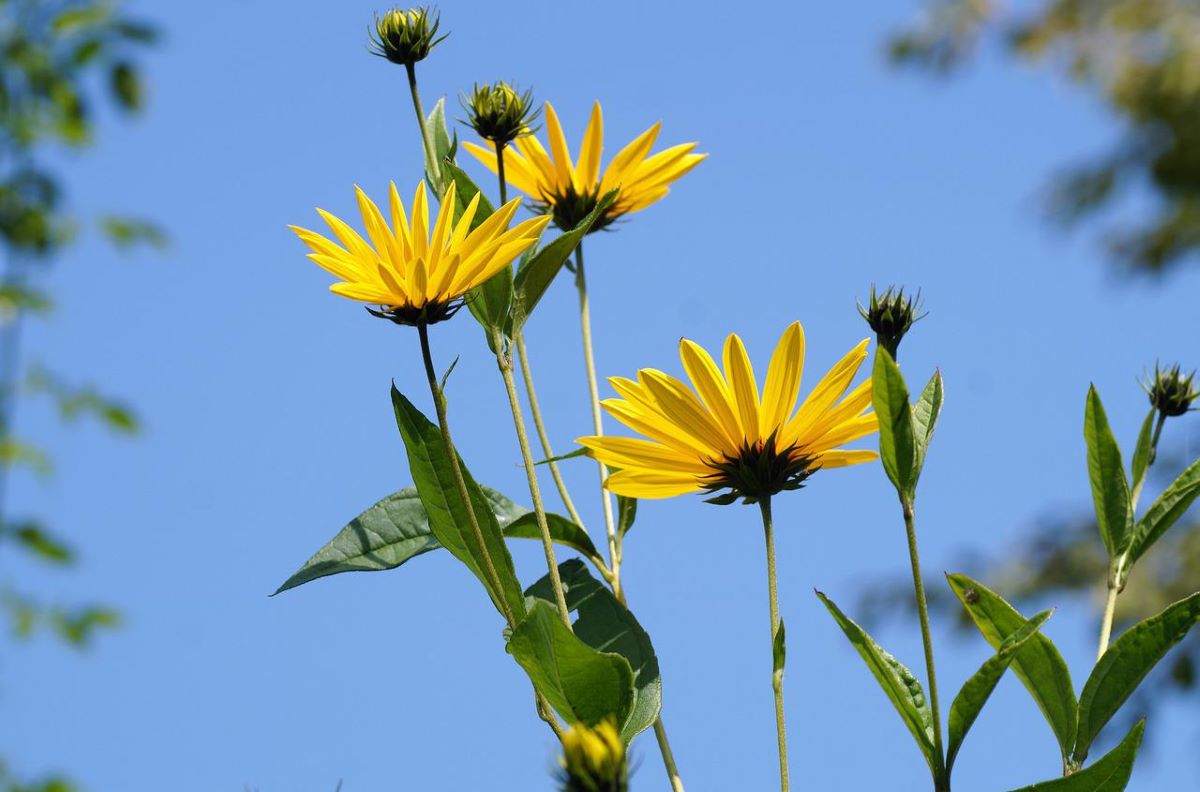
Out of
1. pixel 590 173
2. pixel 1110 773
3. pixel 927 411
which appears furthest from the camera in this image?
pixel 590 173

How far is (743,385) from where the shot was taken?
621 mm

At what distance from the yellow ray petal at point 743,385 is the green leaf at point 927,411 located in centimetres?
7

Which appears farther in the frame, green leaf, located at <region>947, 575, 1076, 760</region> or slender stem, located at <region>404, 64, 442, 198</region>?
slender stem, located at <region>404, 64, 442, 198</region>

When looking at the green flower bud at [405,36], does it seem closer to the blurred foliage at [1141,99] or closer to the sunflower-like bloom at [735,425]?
the sunflower-like bloom at [735,425]

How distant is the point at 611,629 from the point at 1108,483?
0.24m

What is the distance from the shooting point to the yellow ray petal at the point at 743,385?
61cm

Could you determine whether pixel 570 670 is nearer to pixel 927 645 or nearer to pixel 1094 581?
pixel 927 645

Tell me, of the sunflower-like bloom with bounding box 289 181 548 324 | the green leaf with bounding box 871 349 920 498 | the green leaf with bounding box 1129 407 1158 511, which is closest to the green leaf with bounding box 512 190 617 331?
the sunflower-like bloom with bounding box 289 181 548 324

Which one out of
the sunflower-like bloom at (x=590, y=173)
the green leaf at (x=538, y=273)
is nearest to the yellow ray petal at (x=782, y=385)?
the green leaf at (x=538, y=273)

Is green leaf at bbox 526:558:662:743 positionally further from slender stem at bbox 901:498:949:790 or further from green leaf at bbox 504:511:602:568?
slender stem at bbox 901:498:949:790

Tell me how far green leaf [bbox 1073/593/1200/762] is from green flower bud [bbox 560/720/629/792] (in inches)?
10.5

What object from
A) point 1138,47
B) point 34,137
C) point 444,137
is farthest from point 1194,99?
point 444,137

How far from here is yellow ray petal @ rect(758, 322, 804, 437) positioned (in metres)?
0.62

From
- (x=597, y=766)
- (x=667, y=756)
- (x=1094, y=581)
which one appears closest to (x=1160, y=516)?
(x=667, y=756)
